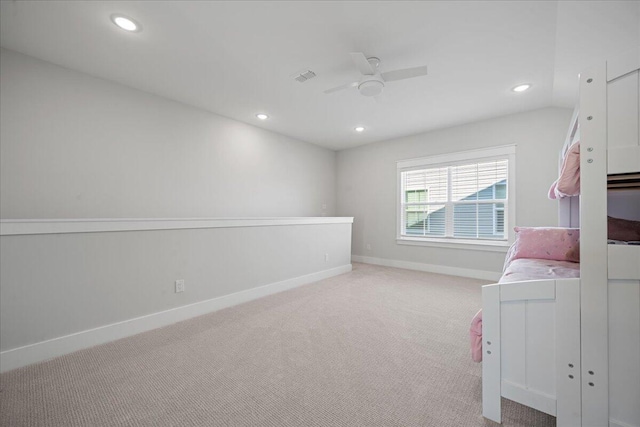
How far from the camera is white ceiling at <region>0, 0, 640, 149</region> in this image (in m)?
1.75

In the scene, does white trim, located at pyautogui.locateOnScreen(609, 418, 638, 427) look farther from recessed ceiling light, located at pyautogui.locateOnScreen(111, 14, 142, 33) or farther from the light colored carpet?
recessed ceiling light, located at pyautogui.locateOnScreen(111, 14, 142, 33)

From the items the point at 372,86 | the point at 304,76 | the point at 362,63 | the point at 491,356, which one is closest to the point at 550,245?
the point at 491,356

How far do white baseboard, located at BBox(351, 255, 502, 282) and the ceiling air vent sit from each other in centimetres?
356

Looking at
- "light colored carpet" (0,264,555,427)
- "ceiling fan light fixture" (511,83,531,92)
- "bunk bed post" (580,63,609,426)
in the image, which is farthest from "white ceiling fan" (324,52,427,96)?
"light colored carpet" (0,264,555,427)

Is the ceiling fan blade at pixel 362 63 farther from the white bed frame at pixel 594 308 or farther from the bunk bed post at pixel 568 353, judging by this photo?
the bunk bed post at pixel 568 353

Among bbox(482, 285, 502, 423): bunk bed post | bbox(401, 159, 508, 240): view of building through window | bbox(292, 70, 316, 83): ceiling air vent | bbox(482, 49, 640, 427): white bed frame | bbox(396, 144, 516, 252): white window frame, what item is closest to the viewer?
bbox(482, 49, 640, 427): white bed frame

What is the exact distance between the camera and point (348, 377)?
1632mm

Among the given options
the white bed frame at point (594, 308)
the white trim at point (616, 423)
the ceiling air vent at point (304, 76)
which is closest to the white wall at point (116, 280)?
the ceiling air vent at point (304, 76)

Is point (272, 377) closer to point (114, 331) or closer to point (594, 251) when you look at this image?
point (114, 331)

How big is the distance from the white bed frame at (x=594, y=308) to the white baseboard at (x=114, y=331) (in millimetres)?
2606

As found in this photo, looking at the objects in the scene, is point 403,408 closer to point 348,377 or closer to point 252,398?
point 348,377

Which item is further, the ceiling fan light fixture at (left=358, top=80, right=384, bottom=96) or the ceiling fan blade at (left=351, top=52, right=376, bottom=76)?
the ceiling fan light fixture at (left=358, top=80, right=384, bottom=96)

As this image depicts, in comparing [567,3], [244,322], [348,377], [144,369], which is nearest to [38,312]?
[144,369]

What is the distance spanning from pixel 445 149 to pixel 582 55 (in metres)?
2.19
